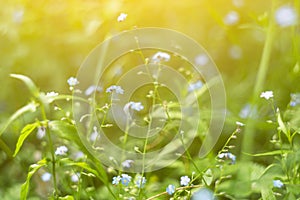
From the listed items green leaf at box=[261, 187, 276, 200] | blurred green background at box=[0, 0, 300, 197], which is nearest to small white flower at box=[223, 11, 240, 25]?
blurred green background at box=[0, 0, 300, 197]

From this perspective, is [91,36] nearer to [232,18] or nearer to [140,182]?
[232,18]

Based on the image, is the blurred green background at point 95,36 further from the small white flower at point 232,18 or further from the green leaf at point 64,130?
the green leaf at point 64,130

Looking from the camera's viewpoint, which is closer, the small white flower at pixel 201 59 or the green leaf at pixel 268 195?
the green leaf at pixel 268 195

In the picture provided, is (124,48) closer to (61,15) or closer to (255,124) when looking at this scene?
(61,15)

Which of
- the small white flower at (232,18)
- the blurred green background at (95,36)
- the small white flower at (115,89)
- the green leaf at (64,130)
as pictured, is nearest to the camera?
the green leaf at (64,130)

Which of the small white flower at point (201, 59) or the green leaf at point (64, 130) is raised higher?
the small white flower at point (201, 59)

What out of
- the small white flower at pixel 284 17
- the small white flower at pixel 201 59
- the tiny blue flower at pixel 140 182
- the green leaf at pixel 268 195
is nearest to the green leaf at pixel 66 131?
the tiny blue flower at pixel 140 182

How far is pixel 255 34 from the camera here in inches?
134

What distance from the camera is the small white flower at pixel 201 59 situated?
3.09 m

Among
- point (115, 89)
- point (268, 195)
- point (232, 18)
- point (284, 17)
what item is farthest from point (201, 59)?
point (268, 195)

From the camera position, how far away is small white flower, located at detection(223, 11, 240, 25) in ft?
10.7

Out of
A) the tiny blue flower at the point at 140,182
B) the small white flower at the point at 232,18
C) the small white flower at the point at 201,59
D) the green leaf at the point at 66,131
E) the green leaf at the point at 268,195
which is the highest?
the small white flower at the point at 232,18

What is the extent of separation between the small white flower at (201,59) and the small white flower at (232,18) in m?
0.24

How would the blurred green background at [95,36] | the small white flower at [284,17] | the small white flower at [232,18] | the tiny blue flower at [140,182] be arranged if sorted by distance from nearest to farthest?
the tiny blue flower at [140,182] → the blurred green background at [95,36] → the small white flower at [284,17] → the small white flower at [232,18]
